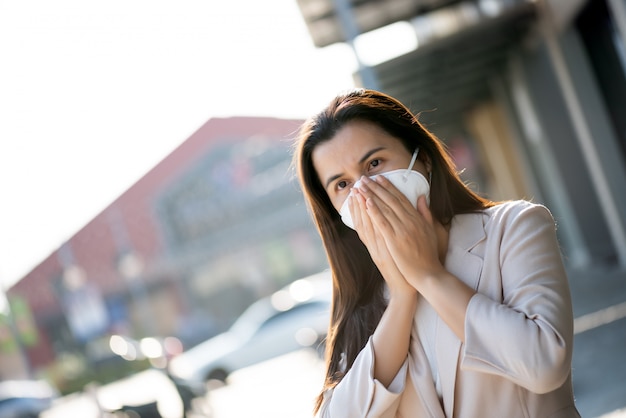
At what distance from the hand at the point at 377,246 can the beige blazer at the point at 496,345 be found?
0.32 ft

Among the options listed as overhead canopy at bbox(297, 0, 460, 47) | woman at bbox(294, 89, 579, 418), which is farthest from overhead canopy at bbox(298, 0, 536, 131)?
woman at bbox(294, 89, 579, 418)

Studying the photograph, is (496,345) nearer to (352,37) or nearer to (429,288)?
(429,288)

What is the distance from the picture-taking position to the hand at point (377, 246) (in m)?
1.78

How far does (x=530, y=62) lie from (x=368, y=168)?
11.6m

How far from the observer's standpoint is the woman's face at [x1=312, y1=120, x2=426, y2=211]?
190cm

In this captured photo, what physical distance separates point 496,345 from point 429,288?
0.62 ft

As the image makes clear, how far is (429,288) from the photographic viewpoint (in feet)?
5.56

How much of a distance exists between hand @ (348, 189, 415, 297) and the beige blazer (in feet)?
0.32

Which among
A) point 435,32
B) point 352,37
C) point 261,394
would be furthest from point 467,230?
point 261,394

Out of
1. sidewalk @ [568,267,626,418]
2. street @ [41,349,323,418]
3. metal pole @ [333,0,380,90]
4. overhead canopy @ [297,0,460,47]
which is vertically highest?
overhead canopy @ [297,0,460,47]

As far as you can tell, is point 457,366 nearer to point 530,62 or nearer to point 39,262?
point 530,62

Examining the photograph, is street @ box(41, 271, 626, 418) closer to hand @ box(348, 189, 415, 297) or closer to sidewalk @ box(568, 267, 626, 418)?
sidewalk @ box(568, 267, 626, 418)

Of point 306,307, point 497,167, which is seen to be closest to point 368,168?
point 306,307

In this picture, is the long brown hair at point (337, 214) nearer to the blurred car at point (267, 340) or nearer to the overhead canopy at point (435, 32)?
the overhead canopy at point (435, 32)
